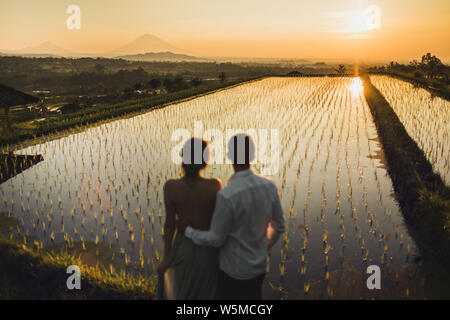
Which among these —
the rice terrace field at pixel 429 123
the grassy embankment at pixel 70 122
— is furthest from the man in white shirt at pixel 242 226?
the grassy embankment at pixel 70 122

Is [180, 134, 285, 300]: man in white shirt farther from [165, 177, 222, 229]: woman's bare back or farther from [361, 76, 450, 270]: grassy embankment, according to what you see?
[361, 76, 450, 270]: grassy embankment

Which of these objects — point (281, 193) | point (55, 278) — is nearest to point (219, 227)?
point (55, 278)

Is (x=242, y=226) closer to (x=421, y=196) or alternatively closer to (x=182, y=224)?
(x=182, y=224)

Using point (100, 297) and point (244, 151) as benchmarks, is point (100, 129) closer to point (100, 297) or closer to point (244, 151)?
point (100, 297)

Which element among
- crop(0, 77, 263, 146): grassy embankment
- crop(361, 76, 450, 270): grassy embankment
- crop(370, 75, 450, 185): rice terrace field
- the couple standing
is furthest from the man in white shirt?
crop(0, 77, 263, 146): grassy embankment

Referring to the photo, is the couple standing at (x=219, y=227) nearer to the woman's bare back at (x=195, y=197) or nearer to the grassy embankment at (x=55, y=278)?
the woman's bare back at (x=195, y=197)
